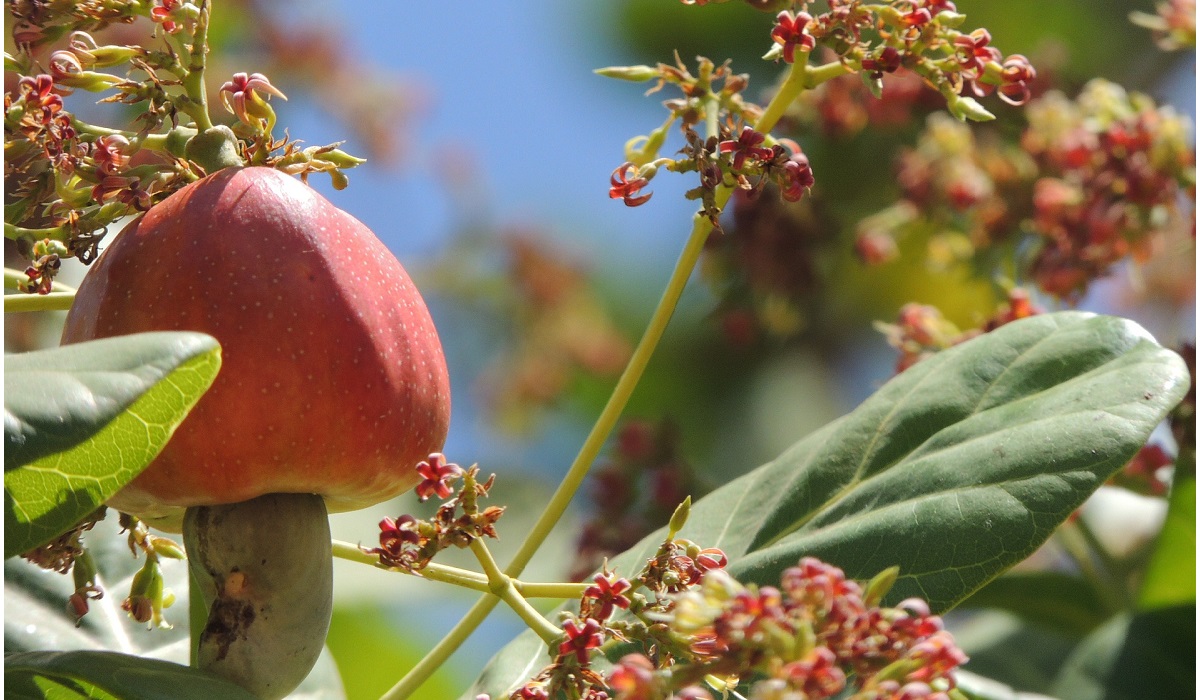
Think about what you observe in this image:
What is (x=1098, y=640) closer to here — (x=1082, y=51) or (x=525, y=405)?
(x=525, y=405)

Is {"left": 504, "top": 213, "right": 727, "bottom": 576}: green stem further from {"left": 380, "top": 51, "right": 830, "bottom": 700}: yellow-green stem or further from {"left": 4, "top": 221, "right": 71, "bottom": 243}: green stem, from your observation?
{"left": 4, "top": 221, "right": 71, "bottom": 243}: green stem

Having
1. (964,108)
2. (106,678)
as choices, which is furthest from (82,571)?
(964,108)

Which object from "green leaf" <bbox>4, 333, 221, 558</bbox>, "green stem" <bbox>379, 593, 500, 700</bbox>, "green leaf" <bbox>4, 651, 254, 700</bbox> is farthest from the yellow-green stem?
"green leaf" <bbox>4, 333, 221, 558</bbox>

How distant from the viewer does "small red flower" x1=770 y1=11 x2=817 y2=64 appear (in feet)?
3.30

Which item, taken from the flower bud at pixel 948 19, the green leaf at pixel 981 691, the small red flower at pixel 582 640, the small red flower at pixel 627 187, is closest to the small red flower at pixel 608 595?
the small red flower at pixel 582 640

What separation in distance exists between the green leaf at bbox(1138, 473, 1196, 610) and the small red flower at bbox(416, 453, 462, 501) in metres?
0.95

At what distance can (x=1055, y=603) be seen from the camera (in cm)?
178

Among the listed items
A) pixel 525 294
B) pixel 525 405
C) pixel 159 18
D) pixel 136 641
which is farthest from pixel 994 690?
pixel 525 294

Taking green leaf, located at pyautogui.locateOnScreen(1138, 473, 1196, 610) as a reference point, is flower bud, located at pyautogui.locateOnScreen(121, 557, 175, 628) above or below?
above

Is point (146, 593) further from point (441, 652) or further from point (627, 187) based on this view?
point (627, 187)

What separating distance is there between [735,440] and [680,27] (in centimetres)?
121

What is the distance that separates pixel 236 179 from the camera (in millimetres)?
893

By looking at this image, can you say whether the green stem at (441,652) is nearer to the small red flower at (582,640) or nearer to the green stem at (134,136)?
the small red flower at (582,640)

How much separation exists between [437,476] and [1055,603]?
1207mm
